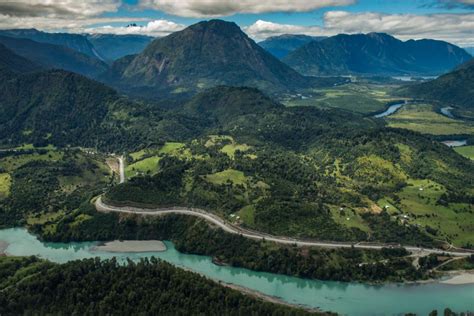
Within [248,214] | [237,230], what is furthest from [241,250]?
[248,214]

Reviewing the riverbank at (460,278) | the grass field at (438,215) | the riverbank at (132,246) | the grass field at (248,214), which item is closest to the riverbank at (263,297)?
the grass field at (248,214)

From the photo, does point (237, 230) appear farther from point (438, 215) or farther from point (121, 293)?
point (438, 215)

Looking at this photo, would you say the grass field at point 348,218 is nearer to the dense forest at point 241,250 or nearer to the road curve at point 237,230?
the road curve at point 237,230

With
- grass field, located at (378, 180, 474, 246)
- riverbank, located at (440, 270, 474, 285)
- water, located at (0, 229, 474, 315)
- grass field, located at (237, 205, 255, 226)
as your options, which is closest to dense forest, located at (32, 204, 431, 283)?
water, located at (0, 229, 474, 315)

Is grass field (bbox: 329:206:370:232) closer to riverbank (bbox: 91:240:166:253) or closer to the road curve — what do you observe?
the road curve

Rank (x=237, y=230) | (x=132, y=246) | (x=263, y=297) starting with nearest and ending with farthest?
(x=263, y=297) → (x=237, y=230) → (x=132, y=246)

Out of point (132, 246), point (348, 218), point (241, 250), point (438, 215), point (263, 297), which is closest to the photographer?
point (263, 297)

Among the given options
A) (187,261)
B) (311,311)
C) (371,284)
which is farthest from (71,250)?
(371,284)

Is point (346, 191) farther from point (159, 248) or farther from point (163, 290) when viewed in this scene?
point (163, 290)
